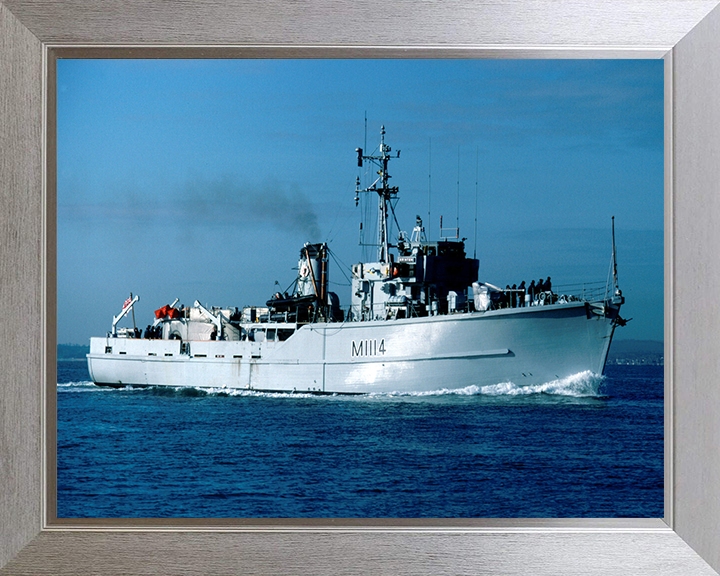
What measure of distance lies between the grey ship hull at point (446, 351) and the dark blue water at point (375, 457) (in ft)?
0.85

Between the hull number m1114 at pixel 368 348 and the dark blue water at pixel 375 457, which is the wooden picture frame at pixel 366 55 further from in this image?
the hull number m1114 at pixel 368 348

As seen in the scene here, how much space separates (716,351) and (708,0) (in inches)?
57.6

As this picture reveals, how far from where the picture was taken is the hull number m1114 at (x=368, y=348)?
42.8ft

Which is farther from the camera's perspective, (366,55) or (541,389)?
(541,389)

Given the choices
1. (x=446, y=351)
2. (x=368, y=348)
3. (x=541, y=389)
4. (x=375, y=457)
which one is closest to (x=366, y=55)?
(x=375, y=457)

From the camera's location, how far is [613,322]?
1287 cm

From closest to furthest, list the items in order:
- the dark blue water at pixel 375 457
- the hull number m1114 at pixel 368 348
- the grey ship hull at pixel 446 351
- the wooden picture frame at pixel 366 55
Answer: the wooden picture frame at pixel 366 55
the dark blue water at pixel 375 457
the grey ship hull at pixel 446 351
the hull number m1114 at pixel 368 348

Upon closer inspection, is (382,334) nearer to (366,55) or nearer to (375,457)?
(375,457)

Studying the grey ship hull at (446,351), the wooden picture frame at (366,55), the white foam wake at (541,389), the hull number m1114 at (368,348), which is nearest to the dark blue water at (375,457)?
the white foam wake at (541,389)

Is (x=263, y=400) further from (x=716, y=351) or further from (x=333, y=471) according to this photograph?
(x=716, y=351)

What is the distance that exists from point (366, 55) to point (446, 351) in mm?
9240

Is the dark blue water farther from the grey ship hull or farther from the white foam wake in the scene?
the grey ship hull

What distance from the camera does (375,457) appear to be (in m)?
8.77

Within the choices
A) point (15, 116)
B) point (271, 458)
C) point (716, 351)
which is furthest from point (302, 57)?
point (271, 458)
